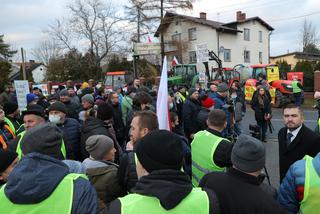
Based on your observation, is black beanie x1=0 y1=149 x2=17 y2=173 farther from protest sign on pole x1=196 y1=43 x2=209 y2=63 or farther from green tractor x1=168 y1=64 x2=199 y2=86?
green tractor x1=168 y1=64 x2=199 y2=86

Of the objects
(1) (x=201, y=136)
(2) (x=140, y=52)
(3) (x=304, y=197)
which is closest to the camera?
(3) (x=304, y=197)

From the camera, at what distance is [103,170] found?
10.1 feet

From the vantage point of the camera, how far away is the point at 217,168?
363 centimetres

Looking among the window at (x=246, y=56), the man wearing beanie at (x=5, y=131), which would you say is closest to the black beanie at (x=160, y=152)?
the man wearing beanie at (x=5, y=131)

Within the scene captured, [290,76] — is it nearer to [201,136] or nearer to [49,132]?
[201,136]

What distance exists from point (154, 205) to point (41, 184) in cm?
69

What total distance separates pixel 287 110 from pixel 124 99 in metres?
4.26

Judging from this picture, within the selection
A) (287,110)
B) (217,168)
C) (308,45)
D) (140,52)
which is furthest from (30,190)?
(308,45)

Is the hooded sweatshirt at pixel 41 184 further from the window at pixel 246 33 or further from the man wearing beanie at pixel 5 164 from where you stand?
the window at pixel 246 33

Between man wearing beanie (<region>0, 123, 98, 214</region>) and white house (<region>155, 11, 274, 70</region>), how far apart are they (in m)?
37.3

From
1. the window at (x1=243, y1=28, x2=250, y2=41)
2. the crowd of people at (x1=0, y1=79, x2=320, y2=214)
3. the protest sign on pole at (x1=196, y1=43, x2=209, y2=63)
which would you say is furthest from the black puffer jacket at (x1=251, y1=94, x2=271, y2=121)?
the window at (x1=243, y1=28, x2=250, y2=41)

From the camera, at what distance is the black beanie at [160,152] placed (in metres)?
1.99

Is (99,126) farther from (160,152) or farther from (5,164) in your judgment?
(160,152)

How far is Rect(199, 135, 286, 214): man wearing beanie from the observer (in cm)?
223
